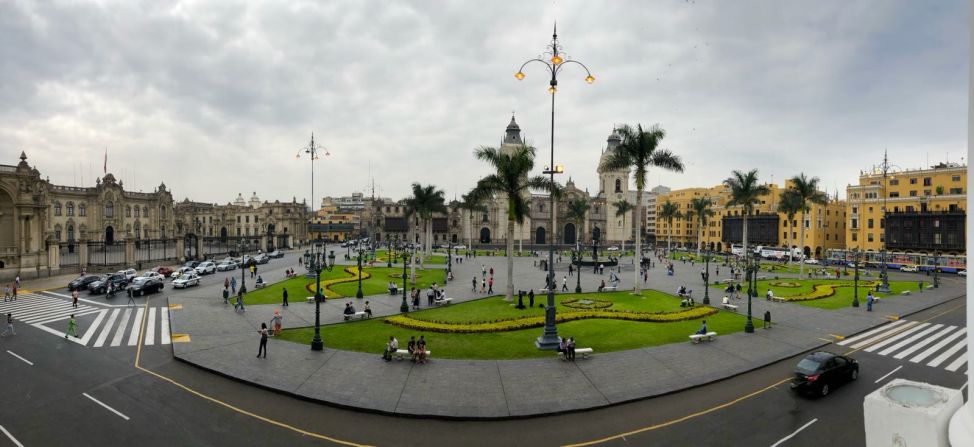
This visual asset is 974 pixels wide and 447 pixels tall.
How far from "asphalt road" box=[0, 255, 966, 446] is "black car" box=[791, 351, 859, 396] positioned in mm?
349

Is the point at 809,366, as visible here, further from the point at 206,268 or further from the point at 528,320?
the point at 206,268

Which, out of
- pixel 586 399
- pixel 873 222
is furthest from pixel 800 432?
pixel 873 222

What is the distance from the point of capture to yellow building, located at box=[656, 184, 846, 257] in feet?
252

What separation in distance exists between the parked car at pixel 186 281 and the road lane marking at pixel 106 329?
8.51 m

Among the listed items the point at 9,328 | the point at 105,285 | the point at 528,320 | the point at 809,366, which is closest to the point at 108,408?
the point at 9,328

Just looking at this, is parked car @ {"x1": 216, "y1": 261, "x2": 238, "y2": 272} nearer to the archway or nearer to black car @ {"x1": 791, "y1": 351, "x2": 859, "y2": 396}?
black car @ {"x1": 791, "y1": 351, "x2": 859, "y2": 396}

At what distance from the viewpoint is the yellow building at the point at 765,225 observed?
7688 centimetres

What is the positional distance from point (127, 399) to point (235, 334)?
7.44 meters

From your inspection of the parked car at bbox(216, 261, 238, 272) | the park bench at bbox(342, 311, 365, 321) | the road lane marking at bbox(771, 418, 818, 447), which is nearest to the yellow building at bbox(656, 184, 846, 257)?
the park bench at bbox(342, 311, 365, 321)

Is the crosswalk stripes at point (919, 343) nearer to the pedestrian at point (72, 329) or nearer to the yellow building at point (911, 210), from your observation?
the pedestrian at point (72, 329)

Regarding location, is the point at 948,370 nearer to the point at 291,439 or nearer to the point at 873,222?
the point at 291,439

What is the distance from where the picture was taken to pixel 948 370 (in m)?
17.8

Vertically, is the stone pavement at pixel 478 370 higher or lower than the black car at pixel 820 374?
lower

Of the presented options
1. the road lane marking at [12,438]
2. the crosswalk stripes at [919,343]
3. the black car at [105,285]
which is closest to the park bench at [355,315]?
the road lane marking at [12,438]
